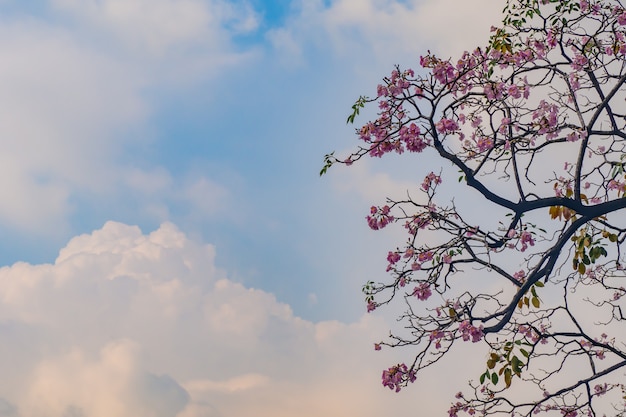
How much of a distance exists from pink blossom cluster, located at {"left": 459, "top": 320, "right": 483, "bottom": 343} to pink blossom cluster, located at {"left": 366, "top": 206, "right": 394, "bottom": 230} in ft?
4.49

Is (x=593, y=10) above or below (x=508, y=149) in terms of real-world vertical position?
above

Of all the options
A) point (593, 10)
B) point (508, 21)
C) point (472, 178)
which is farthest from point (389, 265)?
point (593, 10)

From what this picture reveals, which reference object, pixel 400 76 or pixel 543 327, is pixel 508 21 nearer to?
pixel 400 76

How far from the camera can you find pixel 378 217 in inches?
296

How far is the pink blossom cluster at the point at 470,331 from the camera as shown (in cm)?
670

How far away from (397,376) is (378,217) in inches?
64.8

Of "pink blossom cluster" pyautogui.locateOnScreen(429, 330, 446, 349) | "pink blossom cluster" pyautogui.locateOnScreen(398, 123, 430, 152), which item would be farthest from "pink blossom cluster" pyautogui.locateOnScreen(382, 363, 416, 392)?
"pink blossom cluster" pyautogui.locateOnScreen(398, 123, 430, 152)

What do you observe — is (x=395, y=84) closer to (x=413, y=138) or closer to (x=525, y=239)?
(x=413, y=138)

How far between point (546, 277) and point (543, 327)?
2.32 ft

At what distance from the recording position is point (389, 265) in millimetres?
7422

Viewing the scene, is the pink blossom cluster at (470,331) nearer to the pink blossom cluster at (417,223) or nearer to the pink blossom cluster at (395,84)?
the pink blossom cluster at (417,223)

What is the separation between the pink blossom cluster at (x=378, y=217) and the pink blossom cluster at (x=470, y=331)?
4.49ft

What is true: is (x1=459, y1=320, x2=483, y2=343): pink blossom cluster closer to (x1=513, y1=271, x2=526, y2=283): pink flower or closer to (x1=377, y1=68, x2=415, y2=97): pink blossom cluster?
(x1=513, y1=271, x2=526, y2=283): pink flower

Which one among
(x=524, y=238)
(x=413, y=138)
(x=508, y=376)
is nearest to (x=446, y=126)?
(x=413, y=138)
